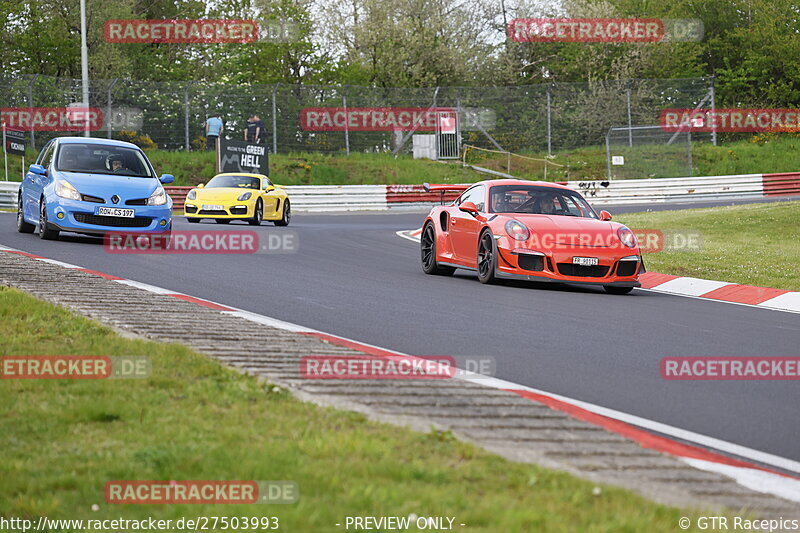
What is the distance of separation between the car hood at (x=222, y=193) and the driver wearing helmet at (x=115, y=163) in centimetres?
748

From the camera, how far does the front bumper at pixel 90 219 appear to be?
16.0 metres

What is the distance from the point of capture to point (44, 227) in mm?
16250

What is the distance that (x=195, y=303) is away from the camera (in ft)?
31.3

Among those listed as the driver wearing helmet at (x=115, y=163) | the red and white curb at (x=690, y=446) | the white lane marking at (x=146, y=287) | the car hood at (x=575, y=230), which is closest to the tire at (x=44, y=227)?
the driver wearing helmet at (x=115, y=163)

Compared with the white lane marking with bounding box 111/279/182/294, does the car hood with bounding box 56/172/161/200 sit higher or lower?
higher

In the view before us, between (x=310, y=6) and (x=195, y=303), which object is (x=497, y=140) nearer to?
(x=310, y=6)

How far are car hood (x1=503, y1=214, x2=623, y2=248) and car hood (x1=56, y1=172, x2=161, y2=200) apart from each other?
586cm

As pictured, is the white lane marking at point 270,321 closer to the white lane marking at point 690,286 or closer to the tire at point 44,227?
the white lane marking at point 690,286

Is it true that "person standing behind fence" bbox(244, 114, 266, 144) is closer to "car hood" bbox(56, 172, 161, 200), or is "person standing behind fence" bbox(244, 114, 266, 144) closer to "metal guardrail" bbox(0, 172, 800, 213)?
"metal guardrail" bbox(0, 172, 800, 213)

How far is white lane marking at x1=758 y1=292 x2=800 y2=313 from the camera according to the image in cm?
1222

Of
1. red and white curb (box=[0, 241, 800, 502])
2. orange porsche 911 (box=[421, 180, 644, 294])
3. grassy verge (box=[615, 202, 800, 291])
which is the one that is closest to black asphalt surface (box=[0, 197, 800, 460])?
red and white curb (box=[0, 241, 800, 502])

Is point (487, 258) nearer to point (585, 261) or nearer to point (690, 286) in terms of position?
point (585, 261)

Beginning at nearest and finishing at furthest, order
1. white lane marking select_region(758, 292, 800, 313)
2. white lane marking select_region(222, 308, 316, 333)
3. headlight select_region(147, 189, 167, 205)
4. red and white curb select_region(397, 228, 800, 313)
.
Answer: white lane marking select_region(222, 308, 316, 333) → white lane marking select_region(758, 292, 800, 313) → red and white curb select_region(397, 228, 800, 313) → headlight select_region(147, 189, 167, 205)

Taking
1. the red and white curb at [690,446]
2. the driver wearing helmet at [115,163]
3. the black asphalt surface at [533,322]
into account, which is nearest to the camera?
the red and white curb at [690,446]
